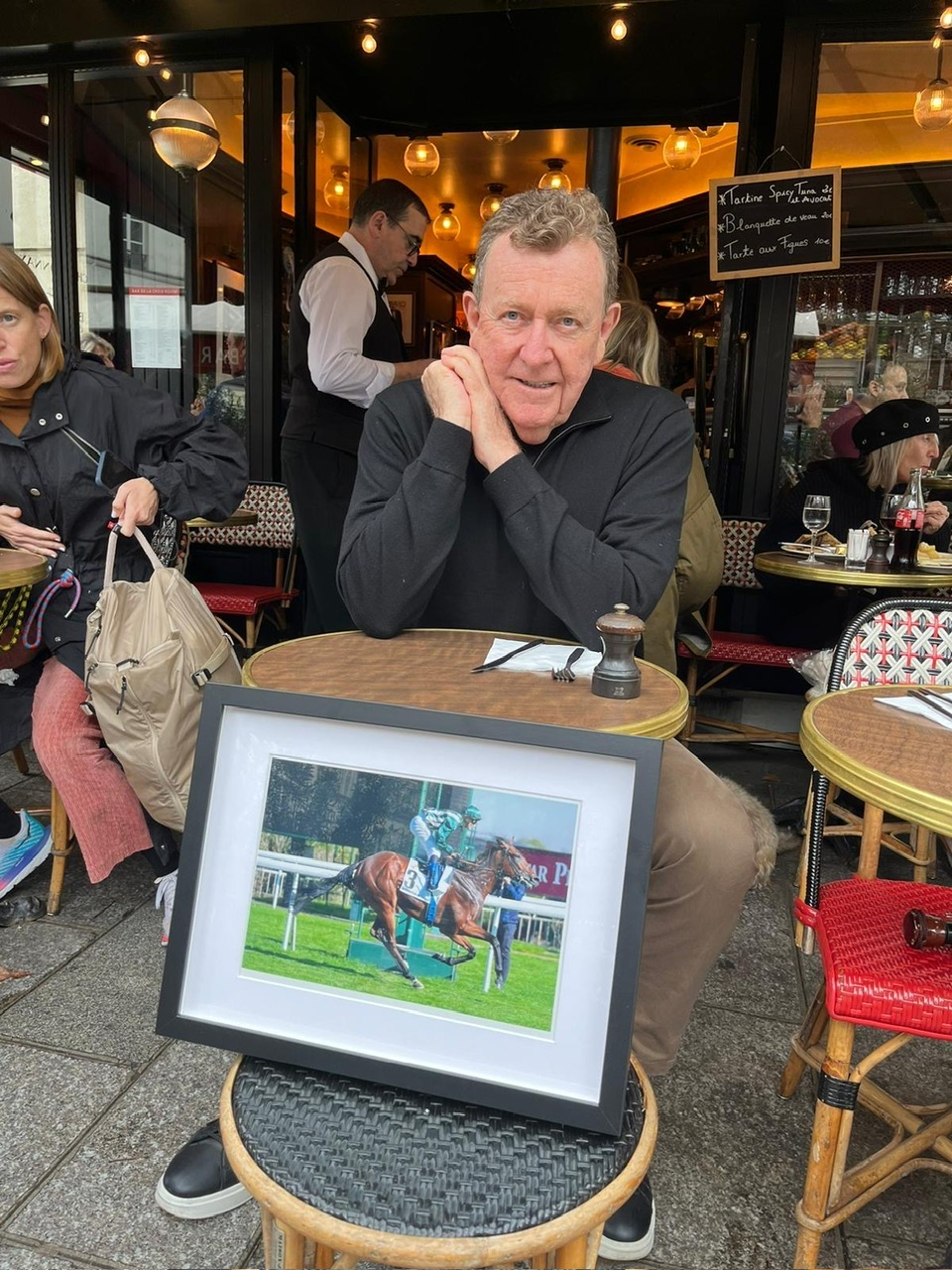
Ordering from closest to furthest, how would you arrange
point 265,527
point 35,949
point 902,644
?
point 902,644 < point 35,949 < point 265,527

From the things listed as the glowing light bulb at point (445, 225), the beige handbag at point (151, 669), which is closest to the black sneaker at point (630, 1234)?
the beige handbag at point (151, 669)

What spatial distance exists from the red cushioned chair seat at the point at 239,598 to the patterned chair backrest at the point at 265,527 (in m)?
0.41

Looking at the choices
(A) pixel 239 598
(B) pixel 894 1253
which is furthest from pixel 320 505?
(B) pixel 894 1253

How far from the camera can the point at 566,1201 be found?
83 cm

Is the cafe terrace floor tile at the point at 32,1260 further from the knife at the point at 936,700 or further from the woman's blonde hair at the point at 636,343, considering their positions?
the woman's blonde hair at the point at 636,343

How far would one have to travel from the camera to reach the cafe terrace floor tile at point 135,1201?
1396 mm

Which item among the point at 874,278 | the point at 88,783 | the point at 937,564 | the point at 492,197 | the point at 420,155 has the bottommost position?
the point at 88,783

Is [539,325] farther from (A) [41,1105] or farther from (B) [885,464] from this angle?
(B) [885,464]

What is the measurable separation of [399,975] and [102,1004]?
4.83 feet

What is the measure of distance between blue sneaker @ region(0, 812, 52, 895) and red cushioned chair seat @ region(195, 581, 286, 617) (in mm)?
1870

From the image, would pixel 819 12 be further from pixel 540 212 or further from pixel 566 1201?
pixel 566 1201

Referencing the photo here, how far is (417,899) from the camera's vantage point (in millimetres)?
912

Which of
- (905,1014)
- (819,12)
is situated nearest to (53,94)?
(819,12)

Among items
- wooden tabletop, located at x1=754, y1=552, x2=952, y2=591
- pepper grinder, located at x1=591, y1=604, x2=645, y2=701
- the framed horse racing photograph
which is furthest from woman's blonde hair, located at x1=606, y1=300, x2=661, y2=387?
the framed horse racing photograph
